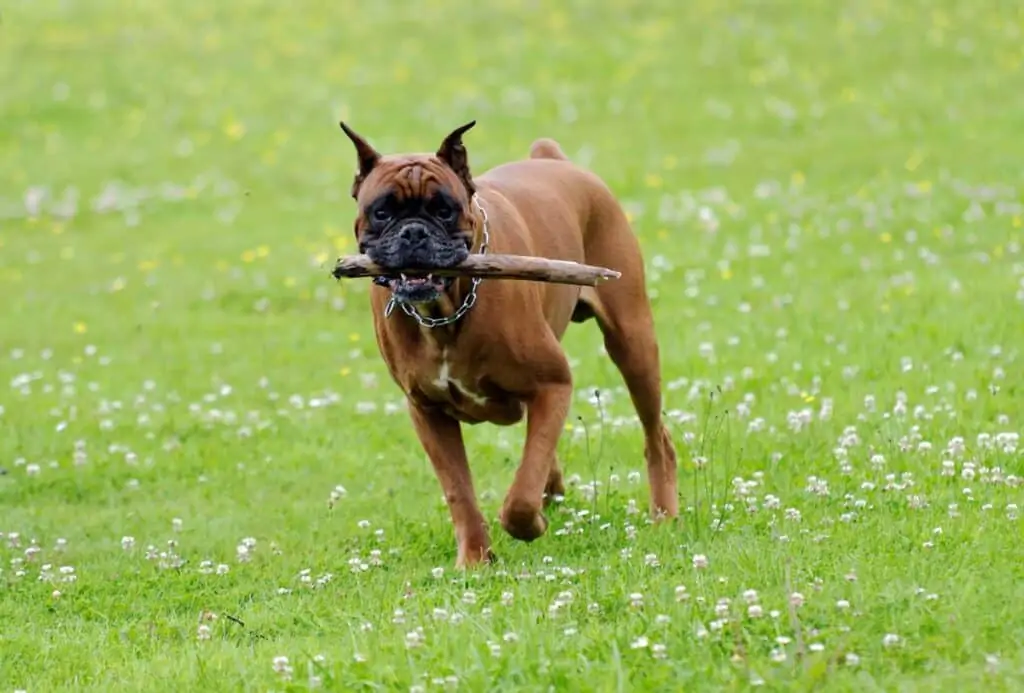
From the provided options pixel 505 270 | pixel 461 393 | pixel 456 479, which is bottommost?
pixel 456 479

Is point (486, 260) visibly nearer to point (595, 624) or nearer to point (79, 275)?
point (595, 624)

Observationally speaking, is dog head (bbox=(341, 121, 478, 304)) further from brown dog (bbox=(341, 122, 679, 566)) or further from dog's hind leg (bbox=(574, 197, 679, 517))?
dog's hind leg (bbox=(574, 197, 679, 517))

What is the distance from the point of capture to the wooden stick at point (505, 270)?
22.7ft

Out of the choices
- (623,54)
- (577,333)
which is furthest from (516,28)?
(577,333)

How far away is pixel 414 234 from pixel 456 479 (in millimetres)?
1435

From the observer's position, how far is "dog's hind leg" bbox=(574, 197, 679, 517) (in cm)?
870

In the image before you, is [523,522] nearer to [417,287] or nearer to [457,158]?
[417,287]

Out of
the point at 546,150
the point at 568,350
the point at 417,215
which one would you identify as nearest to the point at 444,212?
the point at 417,215

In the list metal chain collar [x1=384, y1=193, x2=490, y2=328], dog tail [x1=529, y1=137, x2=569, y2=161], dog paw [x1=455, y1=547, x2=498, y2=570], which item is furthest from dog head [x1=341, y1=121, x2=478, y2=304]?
dog tail [x1=529, y1=137, x2=569, y2=161]

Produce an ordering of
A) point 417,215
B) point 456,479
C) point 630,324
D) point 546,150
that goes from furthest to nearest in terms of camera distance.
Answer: point 546,150 < point 630,324 < point 456,479 < point 417,215

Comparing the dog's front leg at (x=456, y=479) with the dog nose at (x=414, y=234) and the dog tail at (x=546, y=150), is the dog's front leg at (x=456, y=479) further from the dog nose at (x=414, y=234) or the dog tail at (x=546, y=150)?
the dog tail at (x=546, y=150)

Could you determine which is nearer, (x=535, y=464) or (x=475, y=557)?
(x=535, y=464)

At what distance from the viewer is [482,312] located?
7484 mm

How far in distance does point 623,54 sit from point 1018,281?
14758mm
